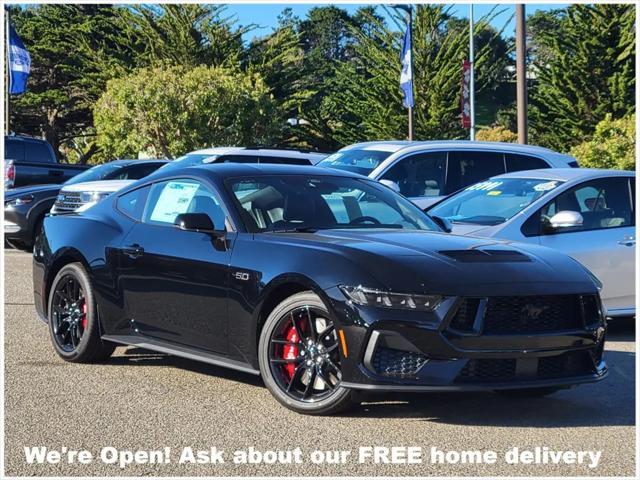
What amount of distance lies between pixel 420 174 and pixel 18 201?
674 cm

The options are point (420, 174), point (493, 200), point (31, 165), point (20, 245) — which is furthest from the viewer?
point (31, 165)

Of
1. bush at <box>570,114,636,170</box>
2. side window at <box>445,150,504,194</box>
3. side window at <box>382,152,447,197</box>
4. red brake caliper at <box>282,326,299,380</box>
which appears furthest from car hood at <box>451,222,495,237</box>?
bush at <box>570,114,636,170</box>

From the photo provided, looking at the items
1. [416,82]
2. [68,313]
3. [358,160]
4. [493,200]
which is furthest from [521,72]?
[416,82]

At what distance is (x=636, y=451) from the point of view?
17.6 feet

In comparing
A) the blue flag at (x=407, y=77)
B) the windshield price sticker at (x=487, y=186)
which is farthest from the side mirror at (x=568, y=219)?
the blue flag at (x=407, y=77)

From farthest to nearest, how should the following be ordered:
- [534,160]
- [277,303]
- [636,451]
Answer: [534,160] → [277,303] → [636,451]

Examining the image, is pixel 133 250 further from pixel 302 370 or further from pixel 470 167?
pixel 470 167

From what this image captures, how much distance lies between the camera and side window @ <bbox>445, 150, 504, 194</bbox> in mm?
13875

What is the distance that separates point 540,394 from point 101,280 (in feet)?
9.82

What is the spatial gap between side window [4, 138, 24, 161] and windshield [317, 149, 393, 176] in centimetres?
958

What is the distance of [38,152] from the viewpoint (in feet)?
73.6

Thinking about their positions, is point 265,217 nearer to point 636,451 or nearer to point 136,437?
point 136,437

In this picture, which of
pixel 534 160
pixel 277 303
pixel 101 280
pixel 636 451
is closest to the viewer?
pixel 636 451

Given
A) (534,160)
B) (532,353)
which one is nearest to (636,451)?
(532,353)
